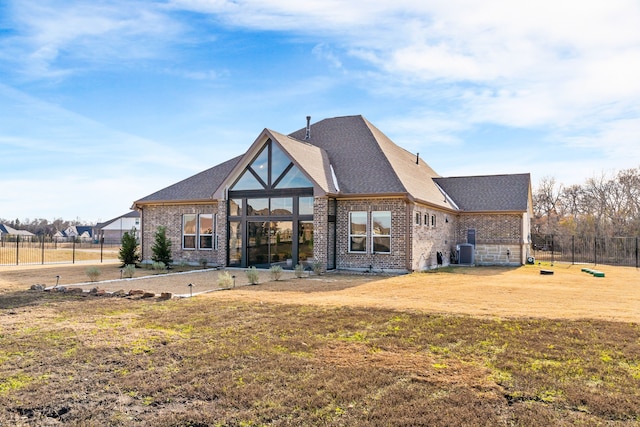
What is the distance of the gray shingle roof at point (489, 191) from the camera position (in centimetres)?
2493

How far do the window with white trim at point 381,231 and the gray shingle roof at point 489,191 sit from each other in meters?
8.79

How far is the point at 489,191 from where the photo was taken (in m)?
26.5

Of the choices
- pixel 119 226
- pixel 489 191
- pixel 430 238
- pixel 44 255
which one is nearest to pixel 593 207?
pixel 489 191

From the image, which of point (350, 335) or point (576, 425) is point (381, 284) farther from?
point (576, 425)

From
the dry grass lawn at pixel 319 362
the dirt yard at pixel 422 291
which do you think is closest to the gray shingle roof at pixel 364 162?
the dirt yard at pixel 422 291

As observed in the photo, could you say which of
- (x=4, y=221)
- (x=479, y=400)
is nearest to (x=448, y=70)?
(x=479, y=400)

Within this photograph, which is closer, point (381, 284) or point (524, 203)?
point (381, 284)

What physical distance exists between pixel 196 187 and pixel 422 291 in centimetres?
1438

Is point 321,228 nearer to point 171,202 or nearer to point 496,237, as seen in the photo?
point 171,202

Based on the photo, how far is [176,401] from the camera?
15.4 ft

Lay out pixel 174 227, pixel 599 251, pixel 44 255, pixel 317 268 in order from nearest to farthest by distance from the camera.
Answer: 1. pixel 317 268
2. pixel 174 227
3. pixel 599 251
4. pixel 44 255

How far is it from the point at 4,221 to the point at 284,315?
121 meters

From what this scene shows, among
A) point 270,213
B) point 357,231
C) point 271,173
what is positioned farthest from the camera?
point 270,213

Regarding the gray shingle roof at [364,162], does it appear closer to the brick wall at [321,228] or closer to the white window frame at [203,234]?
the brick wall at [321,228]
